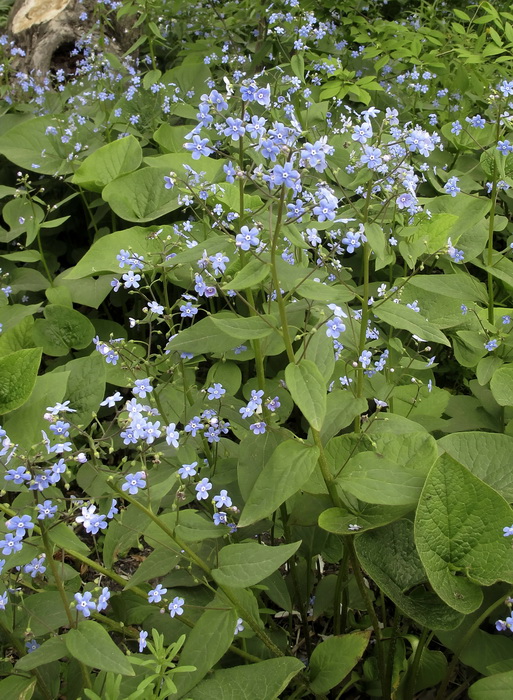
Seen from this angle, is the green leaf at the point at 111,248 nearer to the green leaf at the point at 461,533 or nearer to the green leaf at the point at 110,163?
the green leaf at the point at 110,163

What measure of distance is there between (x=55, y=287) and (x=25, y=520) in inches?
94.3

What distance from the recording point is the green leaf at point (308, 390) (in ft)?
5.20

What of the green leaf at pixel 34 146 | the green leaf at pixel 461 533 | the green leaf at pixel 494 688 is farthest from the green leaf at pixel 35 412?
the green leaf at pixel 34 146

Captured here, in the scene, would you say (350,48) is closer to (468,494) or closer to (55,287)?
(55,287)

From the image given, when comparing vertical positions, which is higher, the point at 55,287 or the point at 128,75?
the point at 128,75

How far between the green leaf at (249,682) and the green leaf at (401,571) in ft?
1.23

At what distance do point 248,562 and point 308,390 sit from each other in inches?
19.7

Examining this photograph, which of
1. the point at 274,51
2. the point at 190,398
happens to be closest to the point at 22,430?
the point at 190,398

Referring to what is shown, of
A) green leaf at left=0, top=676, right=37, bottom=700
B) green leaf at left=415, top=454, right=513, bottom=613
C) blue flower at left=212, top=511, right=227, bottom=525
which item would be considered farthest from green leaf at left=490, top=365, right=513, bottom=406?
green leaf at left=0, top=676, right=37, bottom=700

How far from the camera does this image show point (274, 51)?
4.86 meters

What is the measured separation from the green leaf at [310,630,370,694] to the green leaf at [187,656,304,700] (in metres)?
0.19

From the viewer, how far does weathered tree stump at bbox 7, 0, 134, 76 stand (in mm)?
5348

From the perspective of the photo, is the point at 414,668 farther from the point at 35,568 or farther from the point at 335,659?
the point at 35,568

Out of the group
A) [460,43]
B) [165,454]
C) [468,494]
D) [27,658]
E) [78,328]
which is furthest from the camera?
[460,43]
